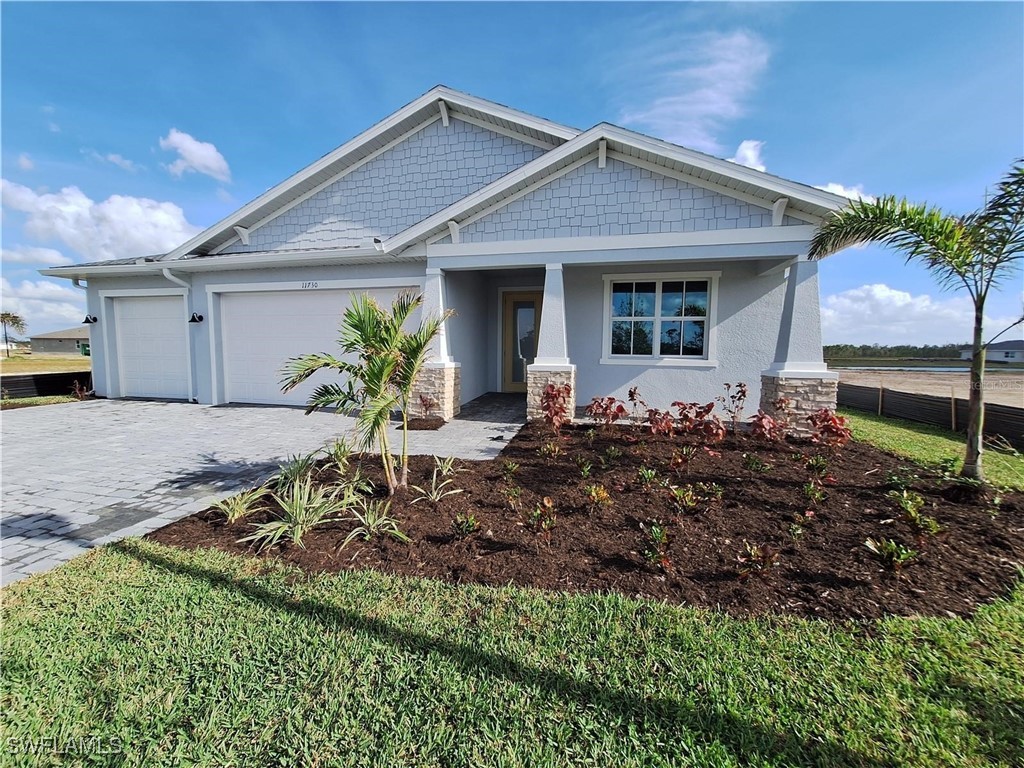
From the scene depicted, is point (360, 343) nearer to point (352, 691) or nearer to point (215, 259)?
point (352, 691)

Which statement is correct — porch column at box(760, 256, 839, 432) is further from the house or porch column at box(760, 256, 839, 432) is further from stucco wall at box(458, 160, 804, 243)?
stucco wall at box(458, 160, 804, 243)

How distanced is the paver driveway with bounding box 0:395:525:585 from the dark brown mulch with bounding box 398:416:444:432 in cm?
22

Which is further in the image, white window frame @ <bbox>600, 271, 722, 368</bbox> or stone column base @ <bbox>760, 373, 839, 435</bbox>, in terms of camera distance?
white window frame @ <bbox>600, 271, 722, 368</bbox>

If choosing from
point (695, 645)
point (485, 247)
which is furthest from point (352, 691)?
point (485, 247)

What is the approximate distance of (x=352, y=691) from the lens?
210 cm

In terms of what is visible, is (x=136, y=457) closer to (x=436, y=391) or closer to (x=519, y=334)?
(x=436, y=391)

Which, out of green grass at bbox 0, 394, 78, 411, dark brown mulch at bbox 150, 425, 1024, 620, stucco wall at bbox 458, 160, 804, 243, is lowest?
dark brown mulch at bbox 150, 425, 1024, 620

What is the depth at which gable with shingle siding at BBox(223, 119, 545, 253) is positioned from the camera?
10289mm

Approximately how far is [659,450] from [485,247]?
5123 mm

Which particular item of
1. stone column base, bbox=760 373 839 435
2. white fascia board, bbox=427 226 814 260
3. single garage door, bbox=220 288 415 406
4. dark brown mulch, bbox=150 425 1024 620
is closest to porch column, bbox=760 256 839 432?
stone column base, bbox=760 373 839 435

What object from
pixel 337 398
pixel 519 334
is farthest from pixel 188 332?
pixel 337 398

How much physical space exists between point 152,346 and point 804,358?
51.7 feet

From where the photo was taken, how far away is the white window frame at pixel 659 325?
344 inches

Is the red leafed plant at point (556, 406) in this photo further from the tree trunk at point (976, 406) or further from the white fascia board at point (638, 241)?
the tree trunk at point (976, 406)
